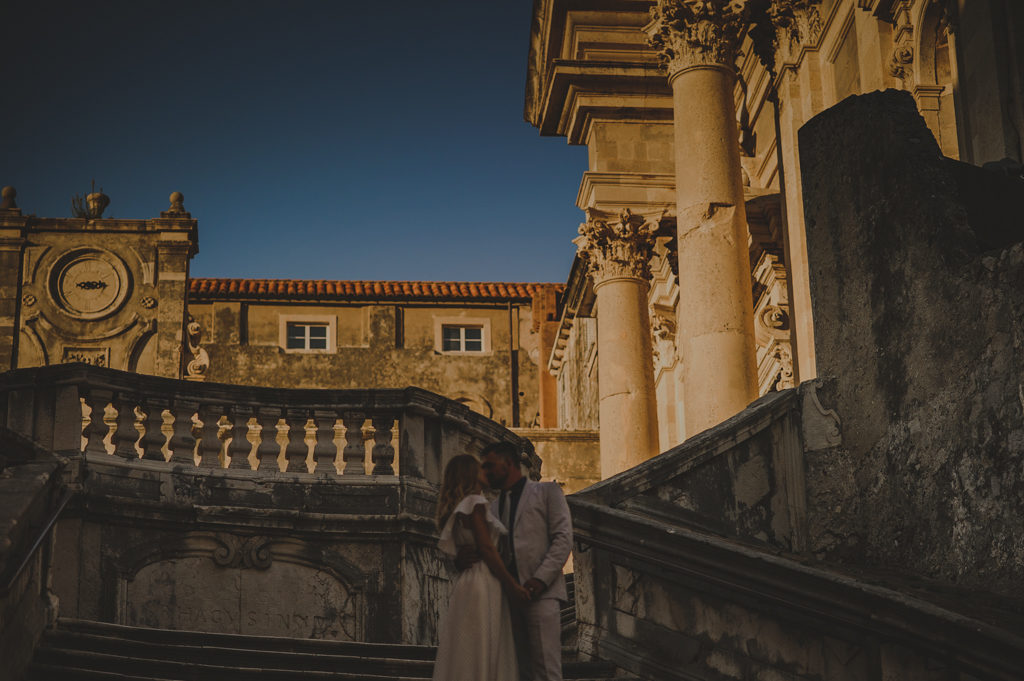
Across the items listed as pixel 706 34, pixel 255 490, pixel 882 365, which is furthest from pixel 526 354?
pixel 882 365

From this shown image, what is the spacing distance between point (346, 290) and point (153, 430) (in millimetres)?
Result: 43384

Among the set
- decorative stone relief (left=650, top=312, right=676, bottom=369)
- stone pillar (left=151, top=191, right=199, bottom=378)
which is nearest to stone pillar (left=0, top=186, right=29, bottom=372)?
stone pillar (left=151, top=191, right=199, bottom=378)

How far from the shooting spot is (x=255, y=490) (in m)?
12.0

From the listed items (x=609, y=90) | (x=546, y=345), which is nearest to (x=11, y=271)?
(x=546, y=345)

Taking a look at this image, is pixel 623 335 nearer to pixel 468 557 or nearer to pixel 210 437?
pixel 210 437

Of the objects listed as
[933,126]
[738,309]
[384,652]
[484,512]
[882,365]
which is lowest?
[384,652]

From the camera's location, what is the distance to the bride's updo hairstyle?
24.2 ft

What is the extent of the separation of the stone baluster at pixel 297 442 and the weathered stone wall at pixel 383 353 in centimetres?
4149

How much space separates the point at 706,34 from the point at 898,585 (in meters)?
12.1

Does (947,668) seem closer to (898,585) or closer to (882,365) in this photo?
(898,585)

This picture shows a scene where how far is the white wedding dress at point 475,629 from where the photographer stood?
6910 mm

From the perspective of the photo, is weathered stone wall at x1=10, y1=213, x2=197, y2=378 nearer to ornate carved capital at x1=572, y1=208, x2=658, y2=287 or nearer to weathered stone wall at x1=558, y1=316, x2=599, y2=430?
weathered stone wall at x1=558, y1=316, x2=599, y2=430

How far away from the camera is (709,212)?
1742 centimetres

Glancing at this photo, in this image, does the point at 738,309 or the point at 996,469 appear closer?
the point at 996,469
